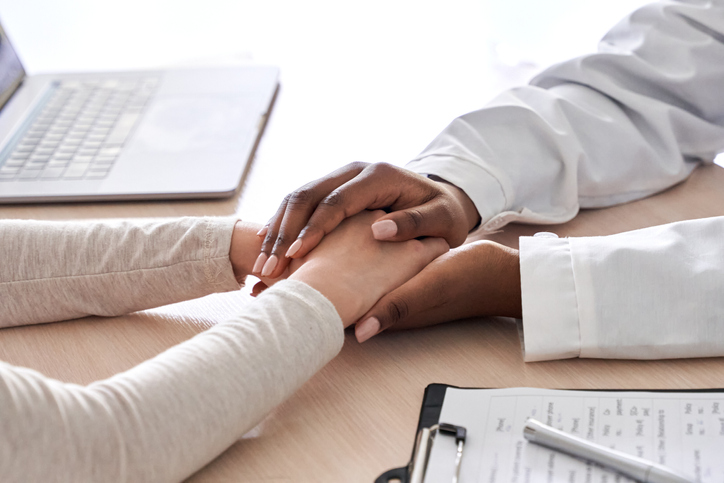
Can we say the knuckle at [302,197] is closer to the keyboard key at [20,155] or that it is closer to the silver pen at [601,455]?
the silver pen at [601,455]

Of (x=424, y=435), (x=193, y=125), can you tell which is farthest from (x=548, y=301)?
Result: (x=193, y=125)

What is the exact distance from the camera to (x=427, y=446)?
0.41 meters

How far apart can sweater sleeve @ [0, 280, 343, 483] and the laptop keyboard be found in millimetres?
462

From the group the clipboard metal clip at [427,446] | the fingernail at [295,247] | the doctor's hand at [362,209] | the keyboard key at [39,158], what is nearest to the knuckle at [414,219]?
the doctor's hand at [362,209]

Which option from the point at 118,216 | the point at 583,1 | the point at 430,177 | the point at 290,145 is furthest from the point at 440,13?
the point at 118,216

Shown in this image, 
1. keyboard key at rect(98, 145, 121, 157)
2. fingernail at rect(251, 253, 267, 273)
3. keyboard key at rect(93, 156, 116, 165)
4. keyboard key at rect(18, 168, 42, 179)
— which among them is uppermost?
fingernail at rect(251, 253, 267, 273)

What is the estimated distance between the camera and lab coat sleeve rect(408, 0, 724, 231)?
2.25 ft

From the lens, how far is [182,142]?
2.77ft

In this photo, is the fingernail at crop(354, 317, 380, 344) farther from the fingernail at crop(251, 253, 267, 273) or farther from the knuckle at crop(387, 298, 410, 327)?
the fingernail at crop(251, 253, 267, 273)

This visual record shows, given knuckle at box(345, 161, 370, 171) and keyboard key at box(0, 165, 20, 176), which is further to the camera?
keyboard key at box(0, 165, 20, 176)

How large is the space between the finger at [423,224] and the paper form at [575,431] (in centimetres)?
18

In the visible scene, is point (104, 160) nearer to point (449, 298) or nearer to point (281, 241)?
point (281, 241)

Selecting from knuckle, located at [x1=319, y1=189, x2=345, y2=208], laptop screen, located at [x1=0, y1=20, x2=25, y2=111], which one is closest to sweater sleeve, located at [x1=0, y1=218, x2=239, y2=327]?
knuckle, located at [x1=319, y1=189, x2=345, y2=208]

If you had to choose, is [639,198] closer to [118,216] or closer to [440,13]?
[118,216]
